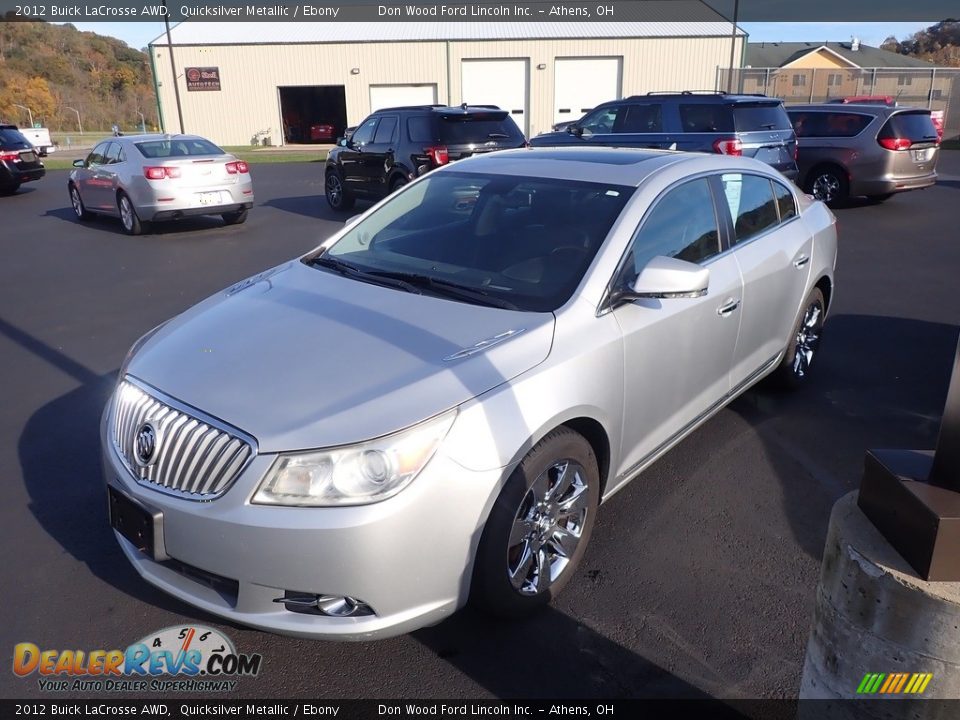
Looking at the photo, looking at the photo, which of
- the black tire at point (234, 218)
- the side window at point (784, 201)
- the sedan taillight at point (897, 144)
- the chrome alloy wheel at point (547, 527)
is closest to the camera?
the chrome alloy wheel at point (547, 527)

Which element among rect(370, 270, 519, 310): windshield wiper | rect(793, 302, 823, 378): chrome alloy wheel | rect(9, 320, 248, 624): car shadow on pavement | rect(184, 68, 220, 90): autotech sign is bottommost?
rect(9, 320, 248, 624): car shadow on pavement

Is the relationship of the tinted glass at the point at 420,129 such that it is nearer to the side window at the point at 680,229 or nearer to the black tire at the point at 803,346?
the black tire at the point at 803,346

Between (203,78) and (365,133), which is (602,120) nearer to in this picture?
(365,133)

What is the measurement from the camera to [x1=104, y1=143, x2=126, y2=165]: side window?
12.3 m

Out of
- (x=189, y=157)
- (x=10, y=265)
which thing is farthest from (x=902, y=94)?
(x=10, y=265)

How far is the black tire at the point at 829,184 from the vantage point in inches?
540

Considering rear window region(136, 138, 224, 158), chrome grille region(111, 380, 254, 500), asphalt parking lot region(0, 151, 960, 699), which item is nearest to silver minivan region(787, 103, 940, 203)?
asphalt parking lot region(0, 151, 960, 699)

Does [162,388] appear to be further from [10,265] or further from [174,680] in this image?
[10,265]

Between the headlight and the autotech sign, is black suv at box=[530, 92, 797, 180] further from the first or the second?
the autotech sign

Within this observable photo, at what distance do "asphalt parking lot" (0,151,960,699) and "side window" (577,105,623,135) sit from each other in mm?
7111

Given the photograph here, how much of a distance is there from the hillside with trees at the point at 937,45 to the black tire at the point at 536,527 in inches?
3022

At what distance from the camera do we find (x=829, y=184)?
1393 centimetres

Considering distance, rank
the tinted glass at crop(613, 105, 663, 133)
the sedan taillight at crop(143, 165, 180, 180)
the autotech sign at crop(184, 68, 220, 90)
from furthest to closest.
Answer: the autotech sign at crop(184, 68, 220, 90) < the tinted glass at crop(613, 105, 663, 133) < the sedan taillight at crop(143, 165, 180, 180)

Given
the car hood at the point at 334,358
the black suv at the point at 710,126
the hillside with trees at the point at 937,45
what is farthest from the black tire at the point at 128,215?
the hillside with trees at the point at 937,45
